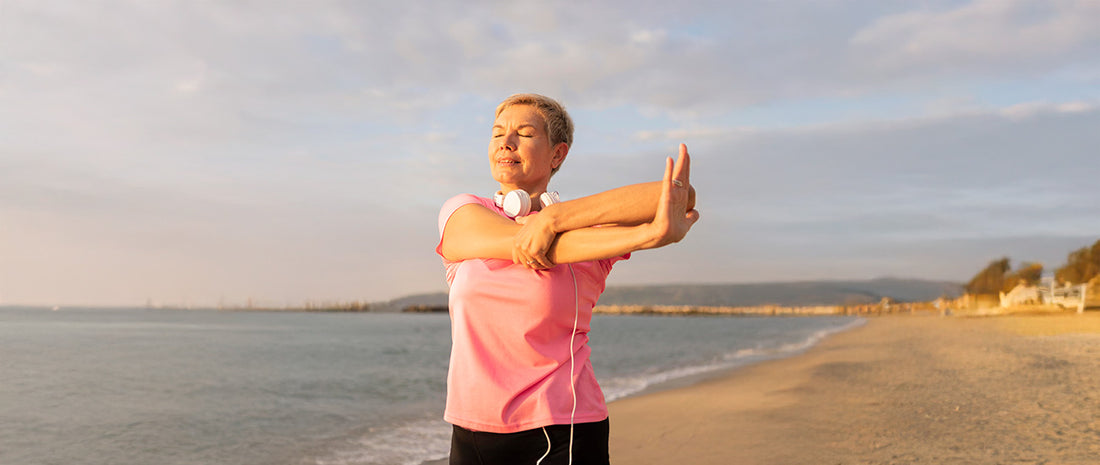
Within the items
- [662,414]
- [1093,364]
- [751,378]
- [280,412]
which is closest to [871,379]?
[751,378]

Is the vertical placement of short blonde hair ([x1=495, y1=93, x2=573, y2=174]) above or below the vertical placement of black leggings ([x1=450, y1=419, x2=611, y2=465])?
above

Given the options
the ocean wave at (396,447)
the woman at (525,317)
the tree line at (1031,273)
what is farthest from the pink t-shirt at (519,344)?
the tree line at (1031,273)

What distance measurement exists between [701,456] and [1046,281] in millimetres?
55752

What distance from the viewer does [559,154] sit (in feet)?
5.22

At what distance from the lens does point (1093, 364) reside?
1128cm

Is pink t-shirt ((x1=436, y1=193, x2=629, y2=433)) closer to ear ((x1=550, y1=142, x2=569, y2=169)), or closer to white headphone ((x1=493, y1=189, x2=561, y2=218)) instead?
white headphone ((x1=493, y1=189, x2=561, y2=218))

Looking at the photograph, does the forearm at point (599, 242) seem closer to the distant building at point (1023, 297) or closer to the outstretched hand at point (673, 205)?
the outstretched hand at point (673, 205)

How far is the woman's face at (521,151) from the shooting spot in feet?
4.93

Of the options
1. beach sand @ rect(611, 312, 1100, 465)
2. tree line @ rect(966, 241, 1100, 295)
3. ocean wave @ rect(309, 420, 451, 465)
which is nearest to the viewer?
beach sand @ rect(611, 312, 1100, 465)

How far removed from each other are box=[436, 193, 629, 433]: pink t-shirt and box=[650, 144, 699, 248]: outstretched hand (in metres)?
0.27

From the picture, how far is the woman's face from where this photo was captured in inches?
59.2

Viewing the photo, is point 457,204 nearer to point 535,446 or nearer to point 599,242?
point 599,242

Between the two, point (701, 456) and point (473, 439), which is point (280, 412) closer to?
point (701, 456)

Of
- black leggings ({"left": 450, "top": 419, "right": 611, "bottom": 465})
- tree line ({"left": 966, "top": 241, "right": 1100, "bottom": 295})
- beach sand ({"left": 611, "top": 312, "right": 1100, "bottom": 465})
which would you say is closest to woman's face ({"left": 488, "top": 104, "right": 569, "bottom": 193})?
black leggings ({"left": 450, "top": 419, "right": 611, "bottom": 465})
